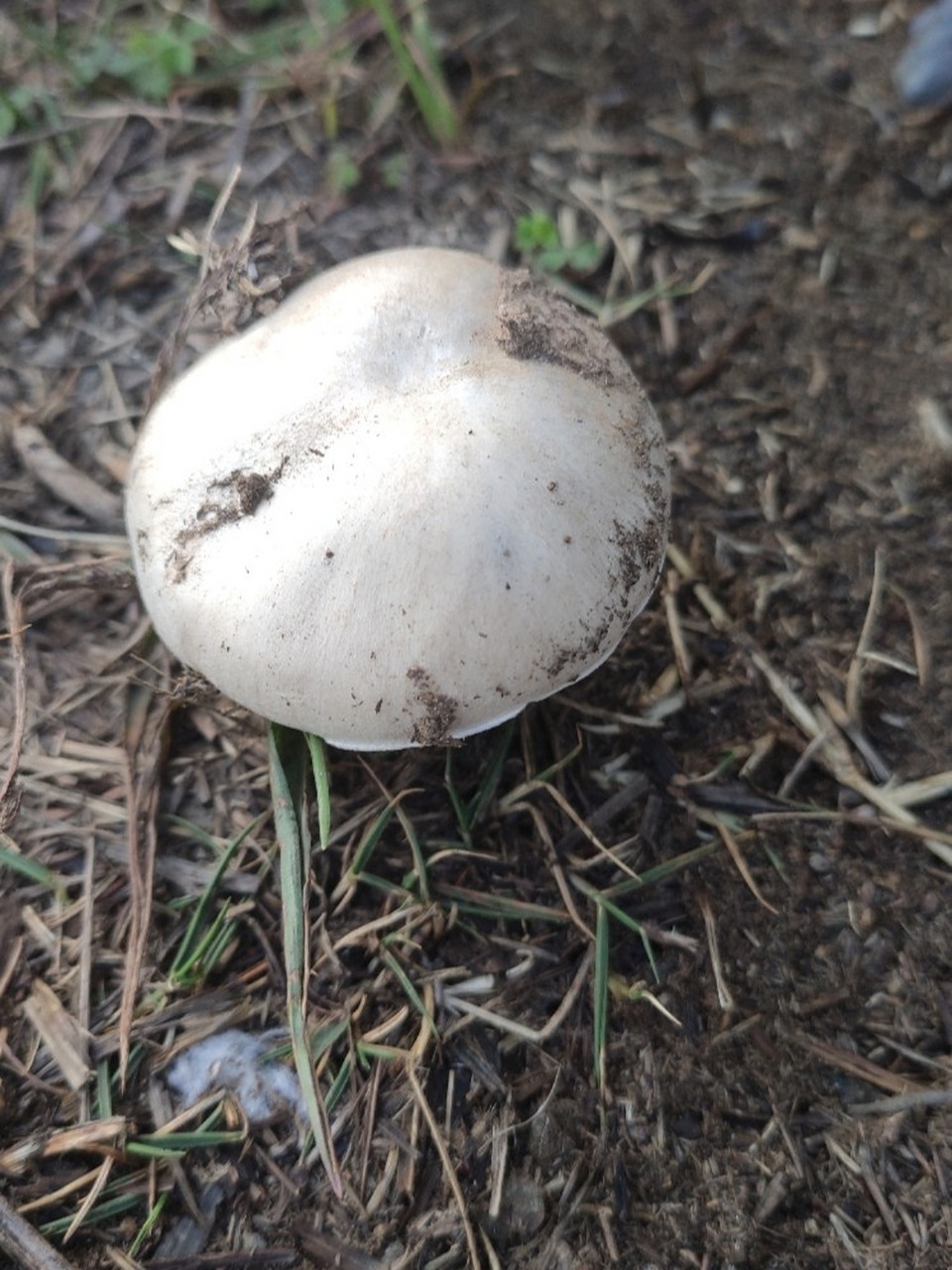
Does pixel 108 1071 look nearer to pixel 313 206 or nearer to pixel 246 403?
pixel 246 403

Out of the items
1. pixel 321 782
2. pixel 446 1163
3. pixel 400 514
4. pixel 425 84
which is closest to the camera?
pixel 400 514

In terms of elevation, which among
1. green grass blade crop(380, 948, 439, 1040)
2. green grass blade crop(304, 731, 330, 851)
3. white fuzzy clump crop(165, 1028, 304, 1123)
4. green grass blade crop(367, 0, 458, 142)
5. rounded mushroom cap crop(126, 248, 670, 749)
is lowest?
white fuzzy clump crop(165, 1028, 304, 1123)

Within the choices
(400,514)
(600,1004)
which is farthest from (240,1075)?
(400,514)

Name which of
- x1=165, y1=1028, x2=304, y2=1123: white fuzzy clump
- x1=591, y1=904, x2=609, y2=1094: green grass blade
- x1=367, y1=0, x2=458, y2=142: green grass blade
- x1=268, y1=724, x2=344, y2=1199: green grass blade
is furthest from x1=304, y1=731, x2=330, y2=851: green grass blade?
x1=367, y1=0, x2=458, y2=142: green grass blade

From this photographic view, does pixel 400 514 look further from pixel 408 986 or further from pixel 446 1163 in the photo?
pixel 446 1163

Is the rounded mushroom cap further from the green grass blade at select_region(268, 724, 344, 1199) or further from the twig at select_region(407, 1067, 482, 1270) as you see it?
the twig at select_region(407, 1067, 482, 1270)
